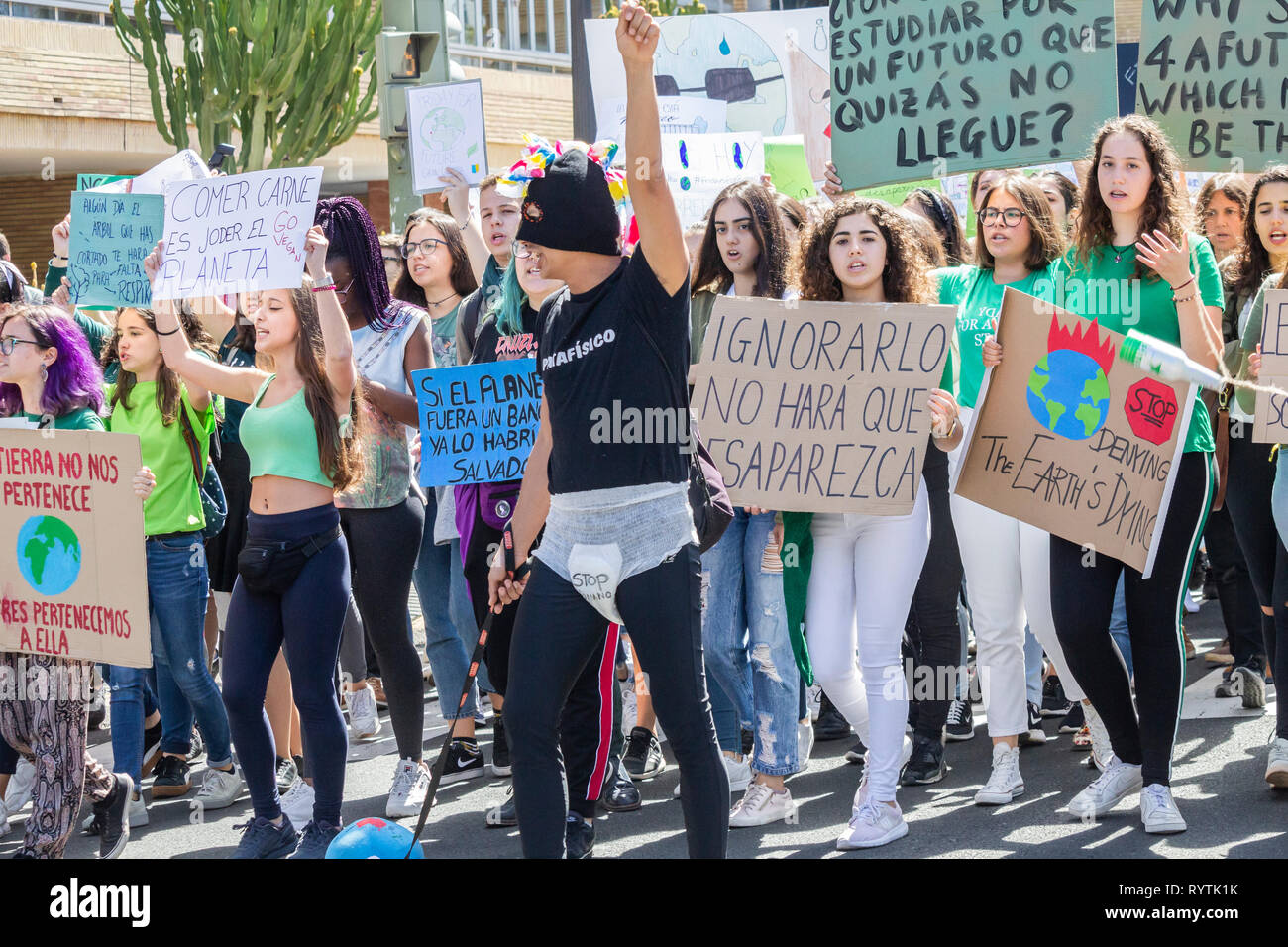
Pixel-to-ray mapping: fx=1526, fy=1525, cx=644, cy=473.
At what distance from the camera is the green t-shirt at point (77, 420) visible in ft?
17.2

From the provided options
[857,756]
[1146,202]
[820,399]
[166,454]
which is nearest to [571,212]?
[820,399]

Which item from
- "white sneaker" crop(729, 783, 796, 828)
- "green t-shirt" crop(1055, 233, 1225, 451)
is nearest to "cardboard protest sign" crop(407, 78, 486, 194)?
"green t-shirt" crop(1055, 233, 1225, 451)

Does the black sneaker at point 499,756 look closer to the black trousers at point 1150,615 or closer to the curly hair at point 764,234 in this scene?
the curly hair at point 764,234

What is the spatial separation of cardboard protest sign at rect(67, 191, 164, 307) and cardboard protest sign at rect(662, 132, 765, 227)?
283 centimetres

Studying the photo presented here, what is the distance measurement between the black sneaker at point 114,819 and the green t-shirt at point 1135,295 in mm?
3480

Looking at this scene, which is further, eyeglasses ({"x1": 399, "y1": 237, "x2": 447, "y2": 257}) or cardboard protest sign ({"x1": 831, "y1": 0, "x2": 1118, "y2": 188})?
eyeglasses ({"x1": 399, "y1": 237, "x2": 447, "y2": 257})

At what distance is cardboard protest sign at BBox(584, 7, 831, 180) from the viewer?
10266 mm

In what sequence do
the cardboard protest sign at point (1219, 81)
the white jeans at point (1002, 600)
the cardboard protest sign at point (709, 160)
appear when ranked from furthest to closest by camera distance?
the cardboard protest sign at point (709, 160), the cardboard protest sign at point (1219, 81), the white jeans at point (1002, 600)

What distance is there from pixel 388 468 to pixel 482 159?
3485 millimetres

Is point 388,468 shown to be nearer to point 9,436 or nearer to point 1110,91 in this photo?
point 9,436

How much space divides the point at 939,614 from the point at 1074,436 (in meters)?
1.05

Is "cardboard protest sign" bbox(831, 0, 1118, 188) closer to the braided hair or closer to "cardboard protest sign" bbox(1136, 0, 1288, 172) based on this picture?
"cardboard protest sign" bbox(1136, 0, 1288, 172)

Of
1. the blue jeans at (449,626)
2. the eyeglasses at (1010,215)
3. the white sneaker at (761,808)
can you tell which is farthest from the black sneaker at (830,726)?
the eyeglasses at (1010,215)

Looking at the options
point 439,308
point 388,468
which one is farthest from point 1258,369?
point 439,308
